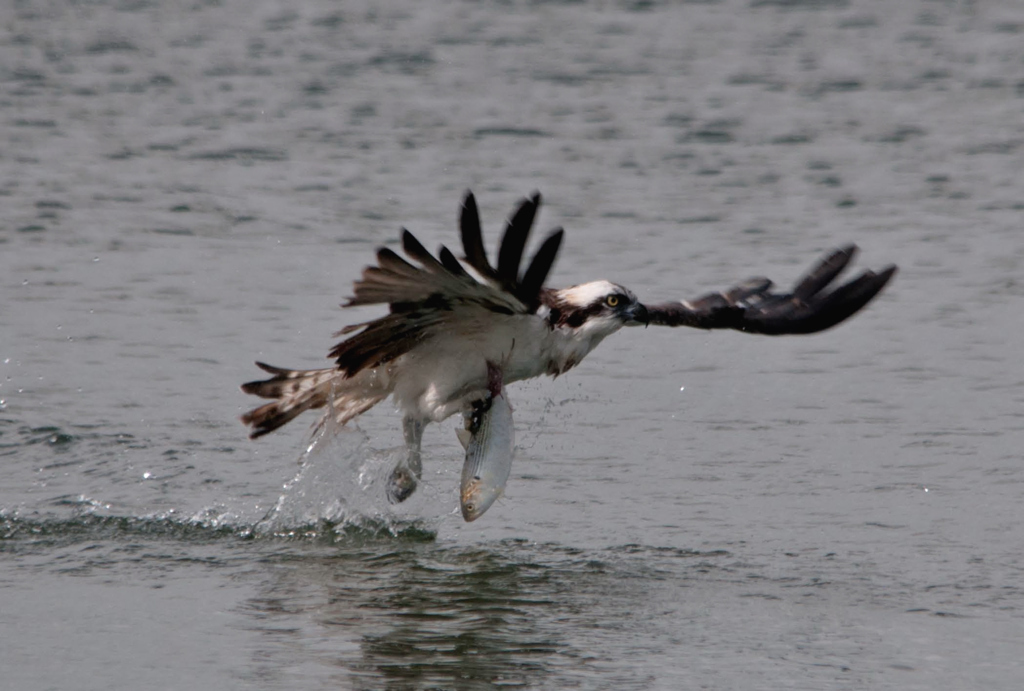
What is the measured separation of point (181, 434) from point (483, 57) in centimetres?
723

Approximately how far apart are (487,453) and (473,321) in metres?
0.56

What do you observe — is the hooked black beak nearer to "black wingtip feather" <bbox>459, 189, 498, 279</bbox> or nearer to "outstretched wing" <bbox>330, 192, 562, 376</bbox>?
"outstretched wing" <bbox>330, 192, 562, 376</bbox>

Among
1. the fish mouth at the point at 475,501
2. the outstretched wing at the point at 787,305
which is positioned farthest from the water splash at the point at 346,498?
the outstretched wing at the point at 787,305

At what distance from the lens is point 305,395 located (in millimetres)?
8047

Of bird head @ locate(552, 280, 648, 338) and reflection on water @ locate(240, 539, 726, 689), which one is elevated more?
bird head @ locate(552, 280, 648, 338)

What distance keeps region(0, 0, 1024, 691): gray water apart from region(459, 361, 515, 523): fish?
14.0 inches

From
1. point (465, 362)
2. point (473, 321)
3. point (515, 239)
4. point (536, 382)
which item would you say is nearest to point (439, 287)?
point (473, 321)

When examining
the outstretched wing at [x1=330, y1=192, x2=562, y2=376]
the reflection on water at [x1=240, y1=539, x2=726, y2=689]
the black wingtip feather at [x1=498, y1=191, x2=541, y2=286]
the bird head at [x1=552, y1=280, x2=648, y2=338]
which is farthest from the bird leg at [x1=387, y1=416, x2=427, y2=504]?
the black wingtip feather at [x1=498, y1=191, x2=541, y2=286]

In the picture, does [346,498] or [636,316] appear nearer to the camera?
[636,316]

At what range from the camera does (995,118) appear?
1375cm

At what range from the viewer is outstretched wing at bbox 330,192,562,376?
6285 mm

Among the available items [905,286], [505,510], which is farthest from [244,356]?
[905,286]

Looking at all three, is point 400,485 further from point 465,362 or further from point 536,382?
point 536,382

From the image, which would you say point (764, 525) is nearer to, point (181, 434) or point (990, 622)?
point (990, 622)
